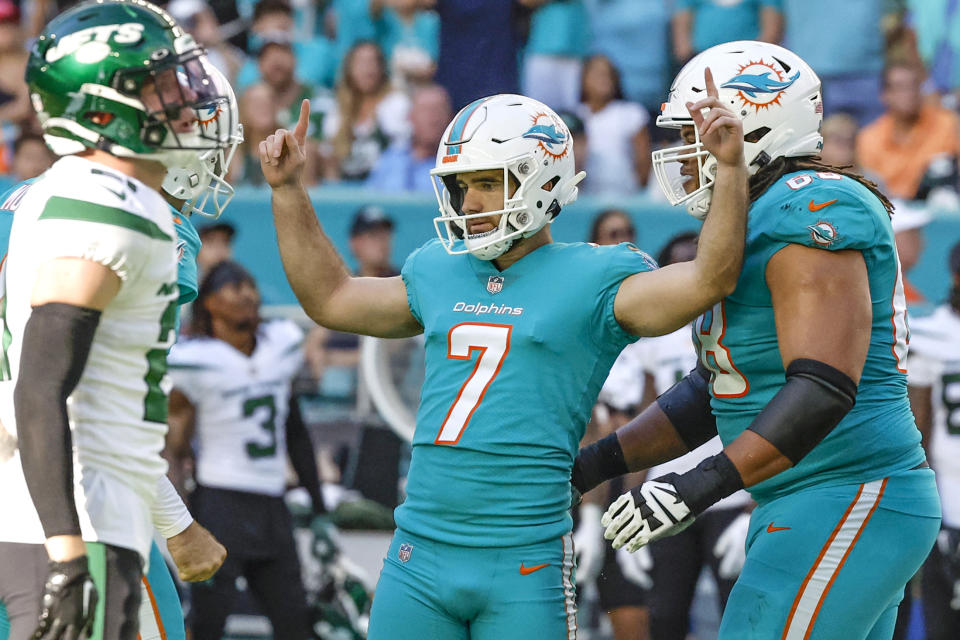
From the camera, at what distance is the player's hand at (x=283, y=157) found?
12.4 feet

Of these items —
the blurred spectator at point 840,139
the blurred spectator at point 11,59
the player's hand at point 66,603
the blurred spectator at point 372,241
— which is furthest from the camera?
the blurred spectator at point 11,59

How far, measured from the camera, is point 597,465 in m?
3.89

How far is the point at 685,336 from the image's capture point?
598cm

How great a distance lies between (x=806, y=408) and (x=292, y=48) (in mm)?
7102

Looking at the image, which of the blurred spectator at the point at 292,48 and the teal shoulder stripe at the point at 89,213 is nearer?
the teal shoulder stripe at the point at 89,213

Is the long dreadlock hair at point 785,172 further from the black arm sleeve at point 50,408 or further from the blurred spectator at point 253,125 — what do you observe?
the blurred spectator at point 253,125

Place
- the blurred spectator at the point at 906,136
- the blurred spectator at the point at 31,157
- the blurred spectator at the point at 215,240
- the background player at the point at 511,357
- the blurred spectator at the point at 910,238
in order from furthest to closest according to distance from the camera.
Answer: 1. the blurred spectator at the point at 906,136
2. the blurred spectator at the point at 31,157
3. the blurred spectator at the point at 215,240
4. the blurred spectator at the point at 910,238
5. the background player at the point at 511,357

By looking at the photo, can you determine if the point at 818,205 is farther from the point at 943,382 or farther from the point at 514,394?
the point at 943,382

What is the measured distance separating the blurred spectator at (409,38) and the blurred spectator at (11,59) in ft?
7.89

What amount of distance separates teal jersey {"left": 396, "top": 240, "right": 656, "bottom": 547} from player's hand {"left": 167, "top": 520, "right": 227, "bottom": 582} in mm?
547

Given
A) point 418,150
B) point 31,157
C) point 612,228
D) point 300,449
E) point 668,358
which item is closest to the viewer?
point 668,358

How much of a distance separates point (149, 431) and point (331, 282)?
1.09 m

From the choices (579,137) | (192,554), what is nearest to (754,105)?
(192,554)

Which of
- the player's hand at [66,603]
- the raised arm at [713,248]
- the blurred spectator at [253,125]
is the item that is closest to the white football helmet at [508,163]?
the raised arm at [713,248]
